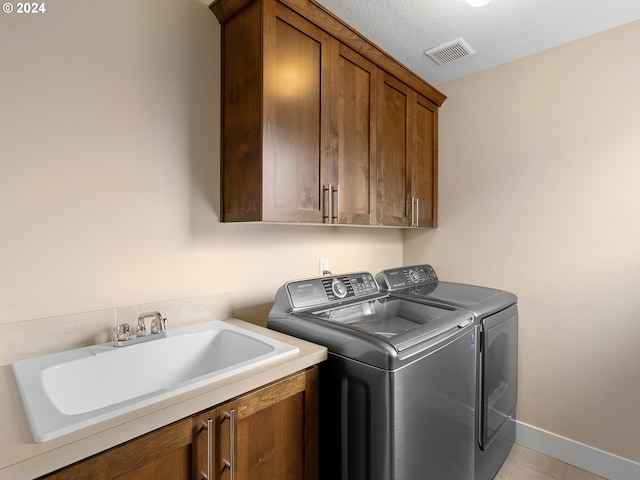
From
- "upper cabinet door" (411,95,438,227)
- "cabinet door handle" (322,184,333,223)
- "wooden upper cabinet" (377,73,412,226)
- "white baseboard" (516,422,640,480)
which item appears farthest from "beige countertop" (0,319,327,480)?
"white baseboard" (516,422,640,480)

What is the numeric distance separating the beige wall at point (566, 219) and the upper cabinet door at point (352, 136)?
952 millimetres

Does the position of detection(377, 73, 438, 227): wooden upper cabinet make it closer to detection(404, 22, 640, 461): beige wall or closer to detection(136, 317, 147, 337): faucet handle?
detection(404, 22, 640, 461): beige wall

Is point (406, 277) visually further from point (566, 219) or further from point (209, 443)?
point (209, 443)

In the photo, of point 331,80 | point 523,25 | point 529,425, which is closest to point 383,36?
point 331,80

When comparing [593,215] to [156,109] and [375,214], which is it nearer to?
[375,214]

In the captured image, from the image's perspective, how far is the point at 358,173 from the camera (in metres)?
1.74

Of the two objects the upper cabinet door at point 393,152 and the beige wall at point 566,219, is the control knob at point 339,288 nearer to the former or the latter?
the upper cabinet door at point 393,152

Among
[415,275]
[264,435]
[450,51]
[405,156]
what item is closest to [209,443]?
[264,435]

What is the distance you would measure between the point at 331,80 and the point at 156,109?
2.63 feet

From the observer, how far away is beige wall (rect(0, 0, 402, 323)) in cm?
108

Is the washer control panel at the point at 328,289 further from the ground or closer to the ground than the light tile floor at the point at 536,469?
further from the ground

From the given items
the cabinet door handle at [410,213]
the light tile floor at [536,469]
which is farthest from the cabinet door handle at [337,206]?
the light tile floor at [536,469]

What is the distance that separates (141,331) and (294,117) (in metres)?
1.06

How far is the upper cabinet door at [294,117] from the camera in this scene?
1.33 meters
